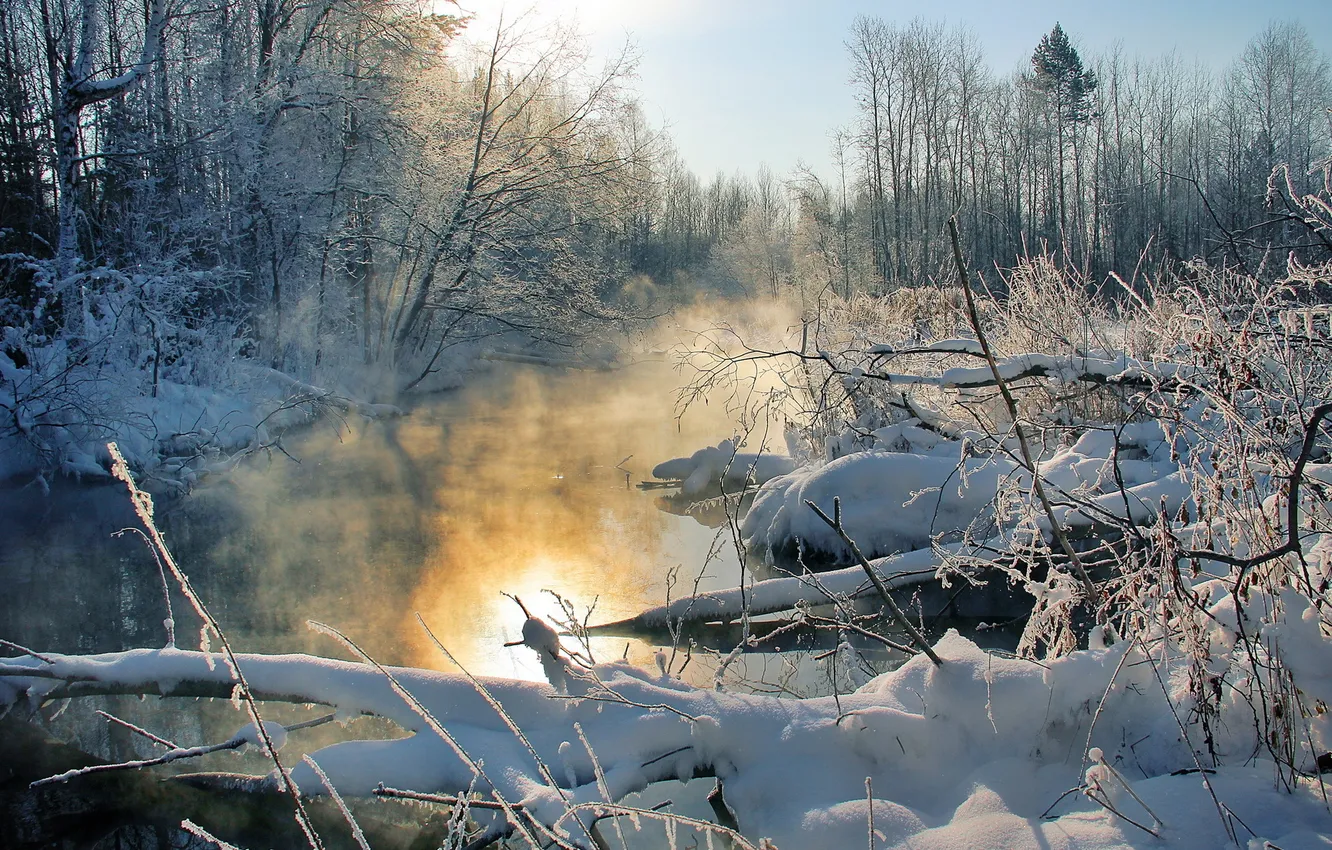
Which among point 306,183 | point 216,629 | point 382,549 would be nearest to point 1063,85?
point 306,183

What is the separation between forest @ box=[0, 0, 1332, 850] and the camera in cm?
224

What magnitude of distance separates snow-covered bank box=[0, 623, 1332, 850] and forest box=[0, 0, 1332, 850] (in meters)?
0.01

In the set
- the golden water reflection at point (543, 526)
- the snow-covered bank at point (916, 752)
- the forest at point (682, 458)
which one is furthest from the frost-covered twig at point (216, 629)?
the golden water reflection at point (543, 526)

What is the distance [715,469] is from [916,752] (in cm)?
743

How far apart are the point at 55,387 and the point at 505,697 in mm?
7583

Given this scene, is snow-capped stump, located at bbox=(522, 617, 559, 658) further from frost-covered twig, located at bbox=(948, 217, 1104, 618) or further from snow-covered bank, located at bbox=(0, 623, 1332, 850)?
frost-covered twig, located at bbox=(948, 217, 1104, 618)

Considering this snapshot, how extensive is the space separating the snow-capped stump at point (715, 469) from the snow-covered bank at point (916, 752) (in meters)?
6.15

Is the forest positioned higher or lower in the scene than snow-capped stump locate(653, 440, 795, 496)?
higher

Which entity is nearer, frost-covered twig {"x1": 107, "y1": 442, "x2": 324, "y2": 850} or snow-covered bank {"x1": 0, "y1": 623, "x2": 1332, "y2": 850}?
frost-covered twig {"x1": 107, "y1": 442, "x2": 324, "y2": 850}

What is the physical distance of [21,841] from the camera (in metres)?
3.29

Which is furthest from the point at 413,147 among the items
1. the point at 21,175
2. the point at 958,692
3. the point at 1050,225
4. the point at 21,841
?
the point at 1050,225

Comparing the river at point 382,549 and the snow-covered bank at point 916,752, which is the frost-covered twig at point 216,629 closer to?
the snow-covered bank at point 916,752

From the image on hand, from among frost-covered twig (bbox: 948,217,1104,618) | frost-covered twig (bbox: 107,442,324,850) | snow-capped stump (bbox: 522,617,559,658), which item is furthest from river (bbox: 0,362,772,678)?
frost-covered twig (bbox: 107,442,324,850)

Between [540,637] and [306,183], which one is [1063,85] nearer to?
[306,183]
